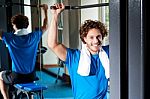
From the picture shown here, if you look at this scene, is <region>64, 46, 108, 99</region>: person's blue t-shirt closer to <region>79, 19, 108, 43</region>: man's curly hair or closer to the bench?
<region>79, 19, 108, 43</region>: man's curly hair

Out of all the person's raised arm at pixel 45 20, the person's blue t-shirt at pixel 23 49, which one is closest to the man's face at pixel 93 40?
the person's raised arm at pixel 45 20

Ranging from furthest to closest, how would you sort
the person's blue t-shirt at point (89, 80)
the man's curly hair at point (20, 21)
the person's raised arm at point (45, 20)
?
1. the man's curly hair at point (20, 21)
2. the person's raised arm at point (45, 20)
3. the person's blue t-shirt at point (89, 80)

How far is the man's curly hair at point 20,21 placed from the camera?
1.81 m

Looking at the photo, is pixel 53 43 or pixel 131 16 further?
pixel 53 43

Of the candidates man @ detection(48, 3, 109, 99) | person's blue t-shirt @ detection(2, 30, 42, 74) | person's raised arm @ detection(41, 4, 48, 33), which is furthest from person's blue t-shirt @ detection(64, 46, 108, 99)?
person's blue t-shirt @ detection(2, 30, 42, 74)

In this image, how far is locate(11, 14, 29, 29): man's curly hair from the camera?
1.81 meters

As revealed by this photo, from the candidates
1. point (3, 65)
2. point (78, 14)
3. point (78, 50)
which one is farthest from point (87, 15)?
point (3, 65)

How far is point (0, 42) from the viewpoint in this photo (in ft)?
6.72

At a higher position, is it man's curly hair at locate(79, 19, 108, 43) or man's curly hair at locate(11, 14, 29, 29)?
man's curly hair at locate(11, 14, 29, 29)

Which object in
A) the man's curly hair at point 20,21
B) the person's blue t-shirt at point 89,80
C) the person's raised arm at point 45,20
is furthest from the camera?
the man's curly hair at point 20,21

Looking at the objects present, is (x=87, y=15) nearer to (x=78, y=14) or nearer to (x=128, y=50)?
(x=78, y=14)

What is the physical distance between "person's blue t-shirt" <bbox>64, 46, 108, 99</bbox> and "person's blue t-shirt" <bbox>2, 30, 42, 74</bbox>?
586mm

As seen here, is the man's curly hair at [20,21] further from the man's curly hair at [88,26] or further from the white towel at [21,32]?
the man's curly hair at [88,26]

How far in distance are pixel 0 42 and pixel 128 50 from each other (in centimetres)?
187
